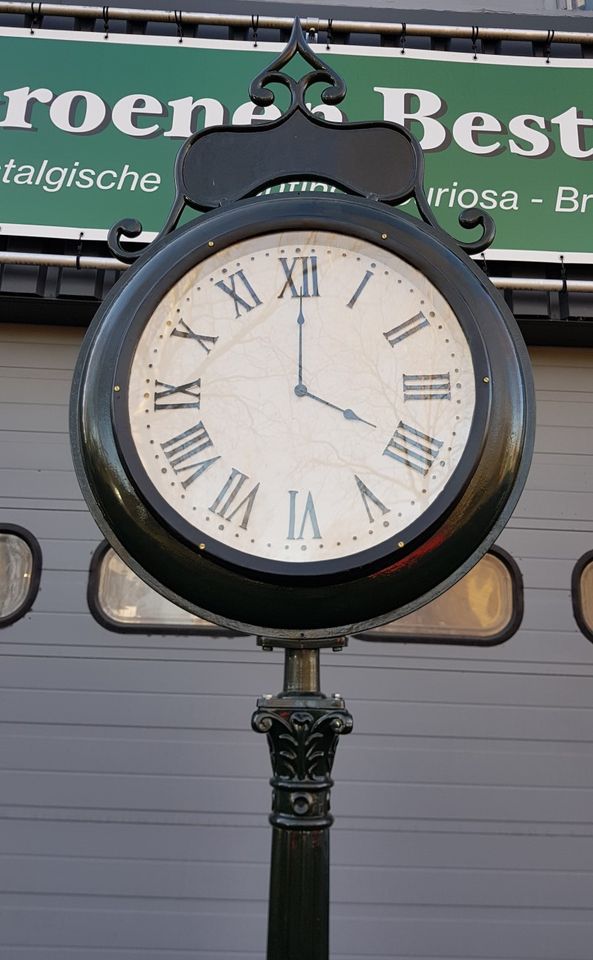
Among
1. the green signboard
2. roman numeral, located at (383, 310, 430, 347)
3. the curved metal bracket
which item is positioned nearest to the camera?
roman numeral, located at (383, 310, 430, 347)

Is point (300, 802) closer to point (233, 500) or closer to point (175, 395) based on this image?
point (233, 500)

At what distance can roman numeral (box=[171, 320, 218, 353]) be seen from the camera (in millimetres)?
1203

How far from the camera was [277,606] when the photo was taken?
1.10m

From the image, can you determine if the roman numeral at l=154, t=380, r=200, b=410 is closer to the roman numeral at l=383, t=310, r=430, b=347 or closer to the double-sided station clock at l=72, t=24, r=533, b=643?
the double-sided station clock at l=72, t=24, r=533, b=643

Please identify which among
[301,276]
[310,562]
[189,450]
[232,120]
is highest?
[232,120]

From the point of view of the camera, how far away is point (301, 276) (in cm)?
125

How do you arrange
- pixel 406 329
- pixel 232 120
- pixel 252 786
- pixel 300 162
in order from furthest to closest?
pixel 232 120 < pixel 252 786 < pixel 300 162 < pixel 406 329

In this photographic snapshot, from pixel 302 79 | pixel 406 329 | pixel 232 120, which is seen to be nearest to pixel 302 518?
pixel 406 329

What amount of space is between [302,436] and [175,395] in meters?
0.18

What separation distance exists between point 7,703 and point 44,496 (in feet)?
3.19

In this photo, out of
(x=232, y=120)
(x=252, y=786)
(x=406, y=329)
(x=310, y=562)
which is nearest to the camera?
(x=310, y=562)

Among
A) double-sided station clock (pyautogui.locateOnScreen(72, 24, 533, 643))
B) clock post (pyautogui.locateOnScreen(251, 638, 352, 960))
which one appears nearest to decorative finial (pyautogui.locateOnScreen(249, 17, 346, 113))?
double-sided station clock (pyautogui.locateOnScreen(72, 24, 533, 643))

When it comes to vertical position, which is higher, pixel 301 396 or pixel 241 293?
pixel 241 293

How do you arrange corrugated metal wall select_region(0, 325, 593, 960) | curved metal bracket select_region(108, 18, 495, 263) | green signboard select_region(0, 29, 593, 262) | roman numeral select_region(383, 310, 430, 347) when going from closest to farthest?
roman numeral select_region(383, 310, 430, 347)
curved metal bracket select_region(108, 18, 495, 263)
corrugated metal wall select_region(0, 325, 593, 960)
green signboard select_region(0, 29, 593, 262)
